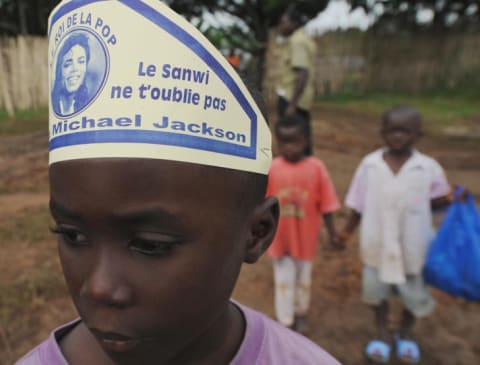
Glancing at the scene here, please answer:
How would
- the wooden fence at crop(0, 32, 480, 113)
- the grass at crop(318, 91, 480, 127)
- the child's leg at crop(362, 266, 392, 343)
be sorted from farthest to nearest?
the wooden fence at crop(0, 32, 480, 113) → the grass at crop(318, 91, 480, 127) → the child's leg at crop(362, 266, 392, 343)

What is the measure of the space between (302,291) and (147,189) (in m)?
2.64

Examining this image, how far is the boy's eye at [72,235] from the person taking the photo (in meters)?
0.98

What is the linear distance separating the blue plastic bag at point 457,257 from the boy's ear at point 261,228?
198 centimetres

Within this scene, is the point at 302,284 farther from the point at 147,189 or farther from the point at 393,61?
the point at 393,61

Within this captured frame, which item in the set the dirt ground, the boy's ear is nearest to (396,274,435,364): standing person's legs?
the dirt ground

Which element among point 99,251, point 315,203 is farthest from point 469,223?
point 99,251

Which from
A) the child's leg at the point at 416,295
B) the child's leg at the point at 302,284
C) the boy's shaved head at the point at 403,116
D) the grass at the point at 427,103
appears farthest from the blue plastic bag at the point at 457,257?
the grass at the point at 427,103

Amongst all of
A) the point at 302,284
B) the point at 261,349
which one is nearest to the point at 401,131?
the point at 302,284

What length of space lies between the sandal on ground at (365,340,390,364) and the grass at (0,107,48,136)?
22.3 feet

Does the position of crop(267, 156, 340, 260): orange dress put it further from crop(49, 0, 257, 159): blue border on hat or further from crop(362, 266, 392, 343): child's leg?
crop(49, 0, 257, 159): blue border on hat

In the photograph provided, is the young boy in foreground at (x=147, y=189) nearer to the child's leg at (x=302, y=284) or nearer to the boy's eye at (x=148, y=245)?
the boy's eye at (x=148, y=245)

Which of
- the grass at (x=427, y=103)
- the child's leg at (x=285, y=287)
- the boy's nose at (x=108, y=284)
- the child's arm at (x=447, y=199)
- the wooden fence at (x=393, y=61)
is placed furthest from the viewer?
the wooden fence at (x=393, y=61)

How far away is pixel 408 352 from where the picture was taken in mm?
3121

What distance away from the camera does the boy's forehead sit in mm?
953
